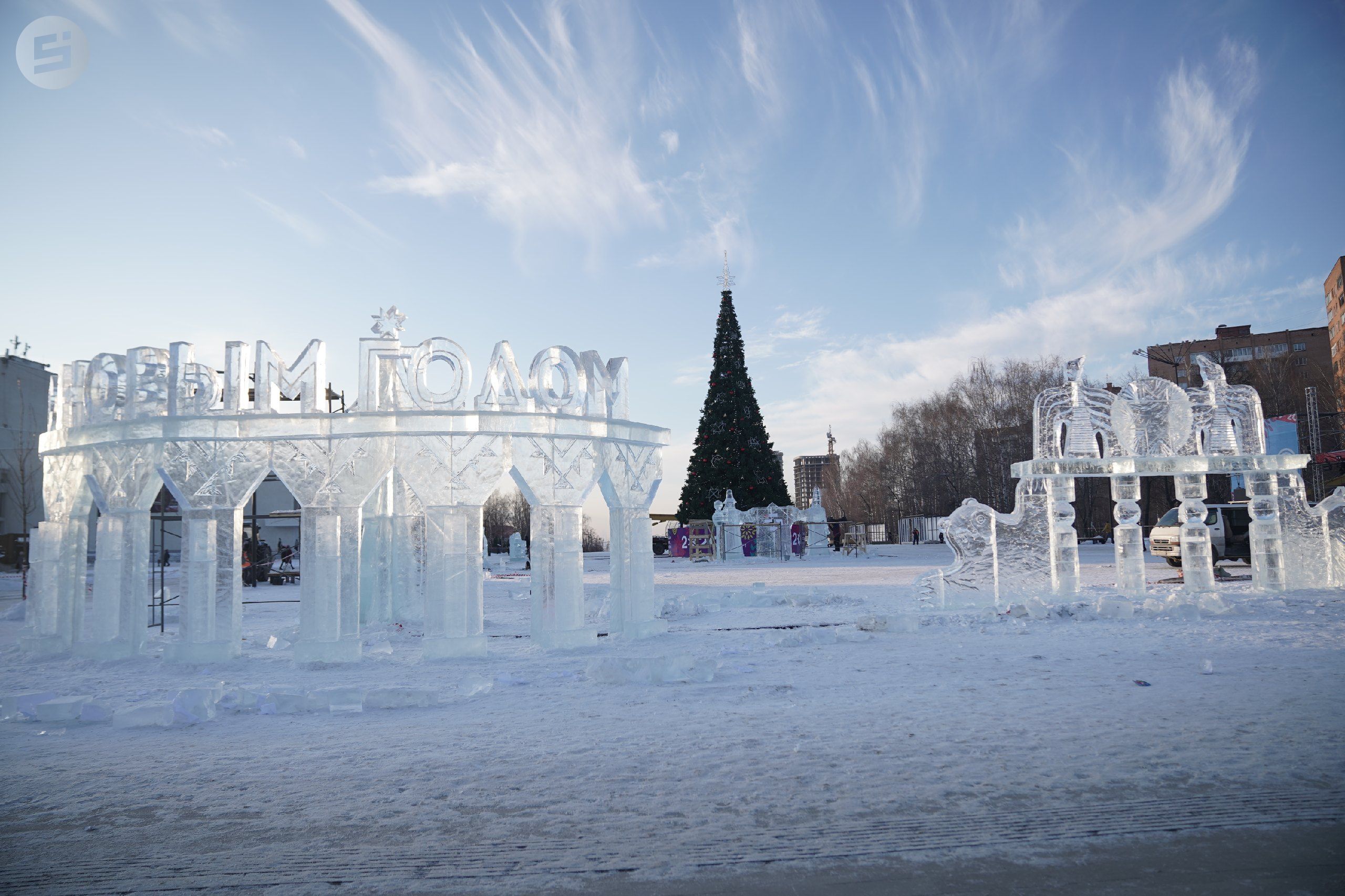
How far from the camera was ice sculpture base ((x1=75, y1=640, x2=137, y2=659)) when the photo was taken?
9.62m

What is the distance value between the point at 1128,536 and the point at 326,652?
12017 millimetres

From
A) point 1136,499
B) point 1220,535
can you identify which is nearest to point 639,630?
point 1136,499

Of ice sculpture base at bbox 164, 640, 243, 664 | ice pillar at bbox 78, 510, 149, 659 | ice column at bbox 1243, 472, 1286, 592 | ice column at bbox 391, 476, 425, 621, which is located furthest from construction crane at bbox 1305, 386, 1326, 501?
ice pillar at bbox 78, 510, 149, 659

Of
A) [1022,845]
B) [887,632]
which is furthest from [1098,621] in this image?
[1022,845]

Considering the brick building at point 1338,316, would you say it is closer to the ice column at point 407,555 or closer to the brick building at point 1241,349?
the brick building at point 1241,349

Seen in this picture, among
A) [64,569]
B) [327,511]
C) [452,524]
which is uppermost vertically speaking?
[327,511]

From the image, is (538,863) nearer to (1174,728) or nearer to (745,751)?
(745,751)

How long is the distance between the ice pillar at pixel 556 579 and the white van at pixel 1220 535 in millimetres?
16680

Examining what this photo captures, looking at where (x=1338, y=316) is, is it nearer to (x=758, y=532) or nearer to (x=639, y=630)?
(x=758, y=532)

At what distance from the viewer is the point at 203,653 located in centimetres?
904

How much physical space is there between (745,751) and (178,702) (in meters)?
4.45

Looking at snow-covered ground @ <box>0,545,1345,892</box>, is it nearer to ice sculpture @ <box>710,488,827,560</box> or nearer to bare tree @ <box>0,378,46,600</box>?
ice sculpture @ <box>710,488,827,560</box>

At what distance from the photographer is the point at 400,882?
10.4 ft

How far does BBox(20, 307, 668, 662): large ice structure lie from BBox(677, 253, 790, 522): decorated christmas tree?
2667cm
